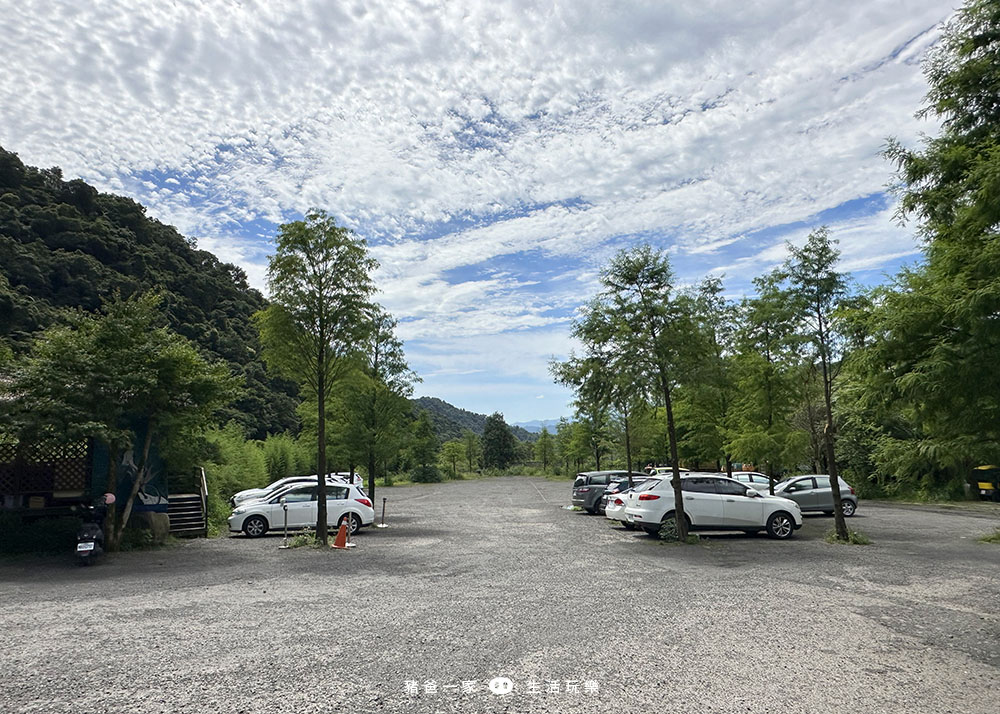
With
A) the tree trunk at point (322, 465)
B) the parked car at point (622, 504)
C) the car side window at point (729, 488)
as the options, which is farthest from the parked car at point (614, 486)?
the tree trunk at point (322, 465)

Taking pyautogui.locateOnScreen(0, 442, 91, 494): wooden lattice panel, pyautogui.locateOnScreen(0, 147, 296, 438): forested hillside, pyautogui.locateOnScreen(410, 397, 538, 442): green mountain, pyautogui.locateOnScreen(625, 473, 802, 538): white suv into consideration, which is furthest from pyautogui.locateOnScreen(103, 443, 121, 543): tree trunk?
pyautogui.locateOnScreen(410, 397, 538, 442): green mountain

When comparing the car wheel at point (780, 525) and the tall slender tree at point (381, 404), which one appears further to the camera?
the tall slender tree at point (381, 404)

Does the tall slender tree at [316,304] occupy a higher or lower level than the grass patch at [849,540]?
higher

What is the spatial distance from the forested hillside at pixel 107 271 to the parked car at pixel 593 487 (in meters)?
19.2

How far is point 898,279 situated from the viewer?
8188mm

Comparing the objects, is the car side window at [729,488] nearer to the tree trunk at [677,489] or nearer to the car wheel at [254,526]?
the tree trunk at [677,489]

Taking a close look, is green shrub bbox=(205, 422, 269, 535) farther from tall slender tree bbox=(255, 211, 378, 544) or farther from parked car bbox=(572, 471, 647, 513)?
parked car bbox=(572, 471, 647, 513)

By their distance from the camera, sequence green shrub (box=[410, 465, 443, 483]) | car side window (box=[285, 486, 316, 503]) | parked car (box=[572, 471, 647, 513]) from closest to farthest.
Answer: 1. car side window (box=[285, 486, 316, 503])
2. parked car (box=[572, 471, 647, 513])
3. green shrub (box=[410, 465, 443, 483])

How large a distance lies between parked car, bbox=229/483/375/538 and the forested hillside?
18.3 m

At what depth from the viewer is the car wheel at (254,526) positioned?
16.3 meters

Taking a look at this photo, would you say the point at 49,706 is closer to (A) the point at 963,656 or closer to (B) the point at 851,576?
(A) the point at 963,656

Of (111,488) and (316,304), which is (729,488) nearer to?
(316,304)

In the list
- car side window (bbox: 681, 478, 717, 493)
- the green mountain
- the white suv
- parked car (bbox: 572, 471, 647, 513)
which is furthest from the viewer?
the green mountain

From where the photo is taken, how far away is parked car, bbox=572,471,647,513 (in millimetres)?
23062
